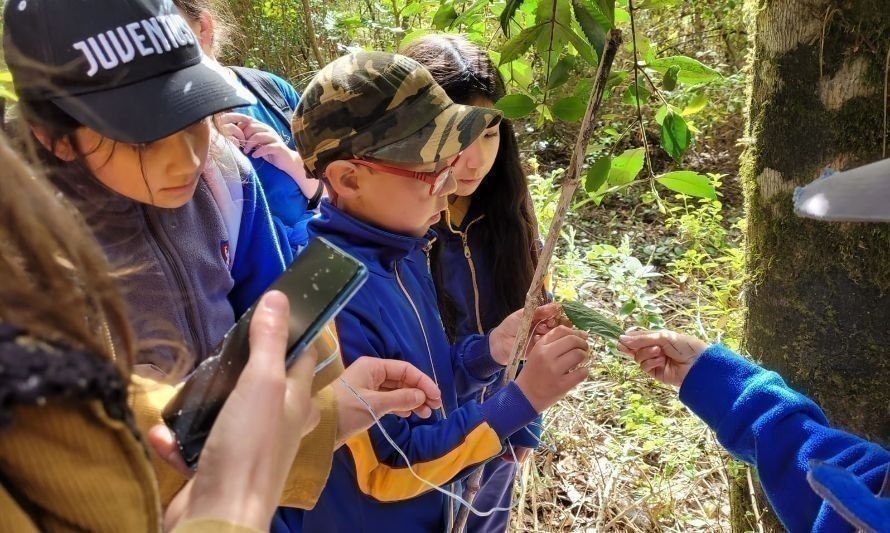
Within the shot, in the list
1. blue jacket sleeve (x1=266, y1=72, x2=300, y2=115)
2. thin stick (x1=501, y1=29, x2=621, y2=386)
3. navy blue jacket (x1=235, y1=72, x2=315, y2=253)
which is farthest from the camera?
blue jacket sleeve (x1=266, y1=72, x2=300, y2=115)

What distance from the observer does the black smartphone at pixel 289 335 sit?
73 centimetres

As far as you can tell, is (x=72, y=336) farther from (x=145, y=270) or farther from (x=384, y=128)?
(x=384, y=128)

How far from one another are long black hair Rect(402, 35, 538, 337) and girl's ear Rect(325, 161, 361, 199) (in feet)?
1.53

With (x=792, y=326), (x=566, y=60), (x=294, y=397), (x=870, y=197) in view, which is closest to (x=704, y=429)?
(x=792, y=326)

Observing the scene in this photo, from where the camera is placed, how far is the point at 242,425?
0.64 metres

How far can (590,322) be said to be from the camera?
4.42ft

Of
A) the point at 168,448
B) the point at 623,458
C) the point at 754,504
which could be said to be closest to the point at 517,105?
the point at 168,448

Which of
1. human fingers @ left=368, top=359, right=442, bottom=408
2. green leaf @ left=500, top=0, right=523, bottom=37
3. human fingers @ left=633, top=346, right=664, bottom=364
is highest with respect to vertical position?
green leaf @ left=500, top=0, right=523, bottom=37

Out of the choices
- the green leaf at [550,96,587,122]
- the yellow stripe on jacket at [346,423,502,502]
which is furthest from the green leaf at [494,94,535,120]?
the yellow stripe on jacket at [346,423,502,502]

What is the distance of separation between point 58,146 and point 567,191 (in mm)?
965

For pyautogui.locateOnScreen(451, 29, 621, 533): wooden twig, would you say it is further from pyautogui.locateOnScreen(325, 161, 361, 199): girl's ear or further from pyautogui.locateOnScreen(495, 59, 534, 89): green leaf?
Result: pyautogui.locateOnScreen(325, 161, 361, 199): girl's ear

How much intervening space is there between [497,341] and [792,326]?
692mm

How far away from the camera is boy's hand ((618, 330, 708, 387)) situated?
1316 millimetres

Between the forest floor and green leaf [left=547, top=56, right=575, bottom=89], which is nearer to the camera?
green leaf [left=547, top=56, right=575, bottom=89]
